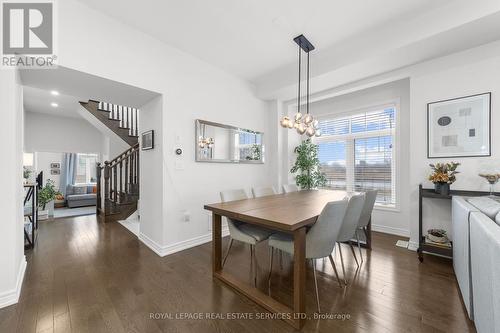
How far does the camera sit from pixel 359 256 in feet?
8.74

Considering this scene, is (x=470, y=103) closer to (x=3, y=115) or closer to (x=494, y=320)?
(x=494, y=320)

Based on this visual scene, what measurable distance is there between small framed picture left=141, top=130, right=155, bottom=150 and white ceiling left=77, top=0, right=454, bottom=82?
4.26ft

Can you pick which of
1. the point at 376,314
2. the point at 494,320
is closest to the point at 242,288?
the point at 376,314

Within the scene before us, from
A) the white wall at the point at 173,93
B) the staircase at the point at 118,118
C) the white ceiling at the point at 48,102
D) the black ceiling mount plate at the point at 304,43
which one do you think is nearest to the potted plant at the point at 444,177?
the black ceiling mount plate at the point at 304,43

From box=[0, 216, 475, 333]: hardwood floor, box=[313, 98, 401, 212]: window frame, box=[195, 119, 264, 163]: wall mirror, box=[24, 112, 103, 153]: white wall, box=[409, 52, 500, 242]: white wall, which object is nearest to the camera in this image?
box=[0, 216, 475, 333]: hardwood floor

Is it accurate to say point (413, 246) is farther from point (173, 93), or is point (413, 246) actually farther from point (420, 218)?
point (173, 93)

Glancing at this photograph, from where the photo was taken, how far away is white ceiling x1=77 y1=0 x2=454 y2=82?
222 centimetres

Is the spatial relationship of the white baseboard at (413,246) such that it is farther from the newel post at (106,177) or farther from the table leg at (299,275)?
the newel post at (106,177)

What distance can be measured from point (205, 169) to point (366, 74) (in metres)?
2.88

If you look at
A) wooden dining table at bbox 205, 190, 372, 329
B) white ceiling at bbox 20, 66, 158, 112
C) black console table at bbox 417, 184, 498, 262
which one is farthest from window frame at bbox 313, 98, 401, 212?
white ceiling at bbox 20, 66, 158, 112

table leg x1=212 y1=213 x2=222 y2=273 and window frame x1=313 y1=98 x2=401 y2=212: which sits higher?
window frame x1=313 y1=98 x2=401 y2=212

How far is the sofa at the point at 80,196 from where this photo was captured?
647 cm

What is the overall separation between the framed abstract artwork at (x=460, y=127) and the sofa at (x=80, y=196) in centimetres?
858

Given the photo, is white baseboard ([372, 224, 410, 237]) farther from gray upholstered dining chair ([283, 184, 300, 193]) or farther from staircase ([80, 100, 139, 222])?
staircase ([80, 100, 139, 222])
